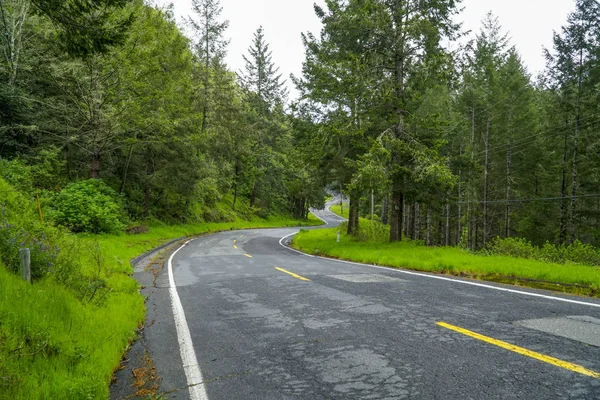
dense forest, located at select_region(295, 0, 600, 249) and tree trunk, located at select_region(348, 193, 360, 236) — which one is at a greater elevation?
dense forest, located at select_region(295, 0, 600, 249)

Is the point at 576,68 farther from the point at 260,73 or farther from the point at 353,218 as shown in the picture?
the point at 260,73

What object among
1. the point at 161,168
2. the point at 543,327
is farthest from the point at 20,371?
the point at 161,168

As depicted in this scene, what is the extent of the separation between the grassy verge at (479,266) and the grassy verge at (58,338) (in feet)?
27.3

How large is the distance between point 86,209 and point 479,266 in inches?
663

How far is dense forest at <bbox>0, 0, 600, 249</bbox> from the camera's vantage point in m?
14.3

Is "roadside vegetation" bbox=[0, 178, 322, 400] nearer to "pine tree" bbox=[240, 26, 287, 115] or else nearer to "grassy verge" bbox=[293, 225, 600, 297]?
"grassy verge" bbox=[293, 225, 600, 297]

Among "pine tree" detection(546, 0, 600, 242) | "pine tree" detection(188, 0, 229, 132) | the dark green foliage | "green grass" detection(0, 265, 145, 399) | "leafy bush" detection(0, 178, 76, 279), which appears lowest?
"green grass" detection(0, 265, 145, 399)

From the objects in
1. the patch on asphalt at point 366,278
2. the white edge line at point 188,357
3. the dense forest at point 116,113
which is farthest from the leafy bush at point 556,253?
the white edge line at point 188,357

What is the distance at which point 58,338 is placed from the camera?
3.91m

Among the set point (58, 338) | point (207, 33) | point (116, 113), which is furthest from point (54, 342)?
point (207, 33)

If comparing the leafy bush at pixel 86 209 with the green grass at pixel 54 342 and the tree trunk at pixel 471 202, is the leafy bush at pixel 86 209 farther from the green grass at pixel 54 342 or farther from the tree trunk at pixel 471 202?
the tree trunk at pixel 471 202

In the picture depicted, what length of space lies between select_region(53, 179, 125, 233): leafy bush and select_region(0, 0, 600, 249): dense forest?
0.09m

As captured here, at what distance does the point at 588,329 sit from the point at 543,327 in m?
0.50

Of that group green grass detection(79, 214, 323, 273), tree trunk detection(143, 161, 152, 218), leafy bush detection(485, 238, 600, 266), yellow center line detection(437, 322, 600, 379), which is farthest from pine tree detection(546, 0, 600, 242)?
tree trunk detection(143, 161, 152, 218)
